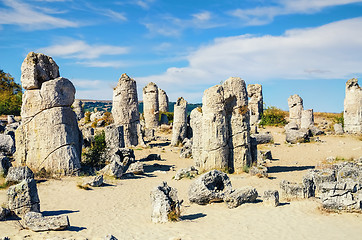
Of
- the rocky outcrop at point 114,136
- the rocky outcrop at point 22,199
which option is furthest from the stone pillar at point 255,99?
the rocky outcrop at point 22,199

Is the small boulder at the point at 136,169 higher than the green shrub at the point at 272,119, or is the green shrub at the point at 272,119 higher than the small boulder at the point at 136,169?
the green shrub at the point at 272,119

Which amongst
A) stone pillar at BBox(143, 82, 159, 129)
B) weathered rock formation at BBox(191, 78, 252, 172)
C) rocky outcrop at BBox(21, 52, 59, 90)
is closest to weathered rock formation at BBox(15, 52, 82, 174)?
rocky outcrop at BBox(21, 52, 59, 90)

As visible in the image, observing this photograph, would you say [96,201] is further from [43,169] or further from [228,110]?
[228,110]

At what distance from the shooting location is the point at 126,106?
72.6 feet

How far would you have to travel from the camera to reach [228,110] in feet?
50.4

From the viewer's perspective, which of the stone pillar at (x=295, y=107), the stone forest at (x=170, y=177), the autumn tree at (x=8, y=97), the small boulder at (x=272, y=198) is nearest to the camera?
the stone forest at (x=170, y=177)

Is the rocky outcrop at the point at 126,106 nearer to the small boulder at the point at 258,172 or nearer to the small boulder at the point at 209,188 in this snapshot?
the small boulder at the point at 258,172

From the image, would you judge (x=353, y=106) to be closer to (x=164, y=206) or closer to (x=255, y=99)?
(x=255, y=99)

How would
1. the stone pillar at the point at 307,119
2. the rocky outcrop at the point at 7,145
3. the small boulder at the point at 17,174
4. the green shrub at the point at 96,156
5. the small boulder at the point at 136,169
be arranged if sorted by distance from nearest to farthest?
the small boulder at the point at 17,174
the small boulder at the point at 136,169
the green shrub at the point at 96,156
the rocky outcrop at the point at 7,145
the stone pillar at the point at 307,119

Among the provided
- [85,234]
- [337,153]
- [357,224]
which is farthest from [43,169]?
[337,153]

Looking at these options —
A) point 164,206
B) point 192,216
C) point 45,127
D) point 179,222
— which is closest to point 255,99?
point 45,127

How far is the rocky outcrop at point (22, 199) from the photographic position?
8562 mm

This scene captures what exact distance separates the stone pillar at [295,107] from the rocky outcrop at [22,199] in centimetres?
2731

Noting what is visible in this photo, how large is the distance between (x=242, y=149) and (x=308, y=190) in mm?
4967
